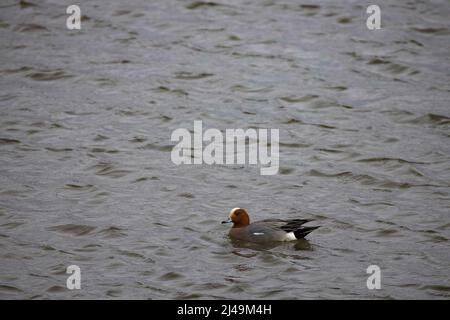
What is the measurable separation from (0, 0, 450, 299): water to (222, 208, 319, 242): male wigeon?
138mm

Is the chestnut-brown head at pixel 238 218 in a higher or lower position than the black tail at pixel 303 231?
higher

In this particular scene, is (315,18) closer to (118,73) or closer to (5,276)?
(118,73)

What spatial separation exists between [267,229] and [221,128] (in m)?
3.56

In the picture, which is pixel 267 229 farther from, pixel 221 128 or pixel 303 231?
pixel 221 128

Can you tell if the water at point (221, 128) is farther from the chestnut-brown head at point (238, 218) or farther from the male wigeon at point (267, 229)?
the chestnut-brown head at point (238, 218)

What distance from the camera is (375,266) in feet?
32.3

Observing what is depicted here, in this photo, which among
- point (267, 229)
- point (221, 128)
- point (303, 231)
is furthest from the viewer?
point (221, 128)

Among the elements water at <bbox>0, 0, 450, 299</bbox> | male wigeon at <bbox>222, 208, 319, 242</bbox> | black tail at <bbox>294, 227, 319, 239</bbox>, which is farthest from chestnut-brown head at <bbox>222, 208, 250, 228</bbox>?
black tail at <bbox>294, 227, 319, 239</bbox>

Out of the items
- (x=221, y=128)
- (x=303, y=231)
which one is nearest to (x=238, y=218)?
(x=303, y=231)

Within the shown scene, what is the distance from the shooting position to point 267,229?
10.6 meters

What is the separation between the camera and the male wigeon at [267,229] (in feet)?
34.4

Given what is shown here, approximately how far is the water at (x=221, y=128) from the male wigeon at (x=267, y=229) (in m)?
0.14

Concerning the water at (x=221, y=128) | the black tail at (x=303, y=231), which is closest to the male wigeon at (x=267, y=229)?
the black tail at (x=303, y=231)

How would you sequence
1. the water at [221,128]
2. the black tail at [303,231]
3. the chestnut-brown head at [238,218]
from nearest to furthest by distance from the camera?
the water at [221,128], the black tail at [303,231], the chestnut-brown head at [238,218]
